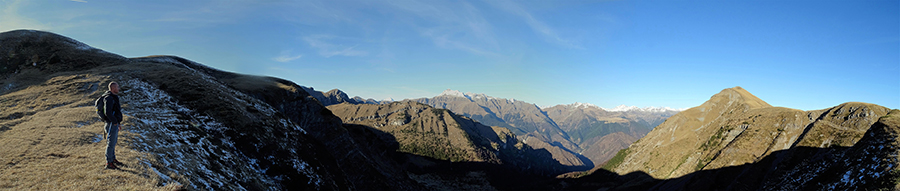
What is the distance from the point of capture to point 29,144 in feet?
58.2

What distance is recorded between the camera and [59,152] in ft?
56.9

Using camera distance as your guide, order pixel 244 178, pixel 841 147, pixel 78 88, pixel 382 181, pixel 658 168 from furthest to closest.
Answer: pixel 658 168 → pixel 382 181 → pixel 841 147 → pixel 78 88 → pixel 244 178

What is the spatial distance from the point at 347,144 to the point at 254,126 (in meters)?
52.0

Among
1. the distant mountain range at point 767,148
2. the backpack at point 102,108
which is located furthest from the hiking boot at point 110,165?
the distant mountain range at point 767,148

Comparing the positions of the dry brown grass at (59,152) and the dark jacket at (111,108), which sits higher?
the dark jacket at (111,108)

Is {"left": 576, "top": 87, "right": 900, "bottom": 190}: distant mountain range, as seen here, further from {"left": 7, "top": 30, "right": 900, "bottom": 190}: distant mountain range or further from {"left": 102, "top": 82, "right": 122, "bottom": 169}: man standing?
{"left": 102, "top": 82, "right": 122, "bottom": 169}: man standing

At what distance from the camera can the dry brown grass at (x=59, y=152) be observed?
1383cm

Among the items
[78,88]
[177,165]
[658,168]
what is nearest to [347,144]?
[78,88]

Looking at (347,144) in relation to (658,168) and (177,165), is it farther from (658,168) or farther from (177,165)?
(658,168)

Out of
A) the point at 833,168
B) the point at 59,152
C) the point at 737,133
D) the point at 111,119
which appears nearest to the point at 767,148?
the point at 737,133

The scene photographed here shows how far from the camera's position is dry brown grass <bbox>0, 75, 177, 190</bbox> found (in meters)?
13.8

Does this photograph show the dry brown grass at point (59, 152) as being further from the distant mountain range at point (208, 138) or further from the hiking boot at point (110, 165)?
the hiking boot at point (110, 165)

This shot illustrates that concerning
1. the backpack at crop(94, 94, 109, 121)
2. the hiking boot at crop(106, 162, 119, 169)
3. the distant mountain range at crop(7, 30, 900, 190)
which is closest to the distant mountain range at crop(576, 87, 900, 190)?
the distant mountain range at crop(7, 30, 900, 190)

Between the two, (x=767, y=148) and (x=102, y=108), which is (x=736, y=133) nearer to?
(x=767, y=148)
